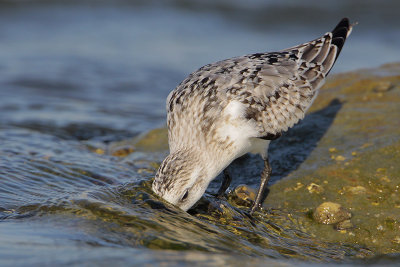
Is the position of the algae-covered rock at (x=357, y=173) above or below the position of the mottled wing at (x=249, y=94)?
below

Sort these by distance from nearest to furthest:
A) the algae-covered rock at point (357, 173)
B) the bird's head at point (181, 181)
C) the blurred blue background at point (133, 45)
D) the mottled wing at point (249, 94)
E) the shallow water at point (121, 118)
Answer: the shallow water at point (121, 118) → the bird's head at point (181, 181) → the algae-covered rock at point (357, 173) → the mottled wing at point (249, 94) → the blurred blue background at point (133, 45)

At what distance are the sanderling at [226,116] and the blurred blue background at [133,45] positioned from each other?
3.74 meters

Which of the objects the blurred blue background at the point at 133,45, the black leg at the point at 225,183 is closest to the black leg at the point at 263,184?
the black leg at the point at 225,183

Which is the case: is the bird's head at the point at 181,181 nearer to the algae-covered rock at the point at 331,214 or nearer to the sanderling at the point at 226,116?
the sanderling at the point at 226,116

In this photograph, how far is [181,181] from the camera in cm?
534

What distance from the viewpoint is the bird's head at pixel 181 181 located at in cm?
529

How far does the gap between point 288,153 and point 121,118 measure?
415 centimetres

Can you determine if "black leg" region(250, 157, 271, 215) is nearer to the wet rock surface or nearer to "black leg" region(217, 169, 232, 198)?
the wet rock surface

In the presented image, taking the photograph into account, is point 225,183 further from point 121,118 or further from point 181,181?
point 121,118

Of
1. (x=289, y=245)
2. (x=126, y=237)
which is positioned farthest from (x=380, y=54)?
(x=126, y=237)

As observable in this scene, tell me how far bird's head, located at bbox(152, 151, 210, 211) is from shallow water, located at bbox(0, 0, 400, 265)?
0.15 meters

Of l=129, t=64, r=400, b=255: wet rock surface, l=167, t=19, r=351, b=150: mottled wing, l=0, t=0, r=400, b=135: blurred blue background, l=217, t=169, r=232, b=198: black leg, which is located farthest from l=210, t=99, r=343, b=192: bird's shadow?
l=0, t=0, r=400, b=135: blurred blue background

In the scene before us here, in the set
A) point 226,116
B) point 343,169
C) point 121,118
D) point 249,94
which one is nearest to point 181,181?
Result: point 226,116

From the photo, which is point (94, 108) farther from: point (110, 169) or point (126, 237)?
point (126, 237)
